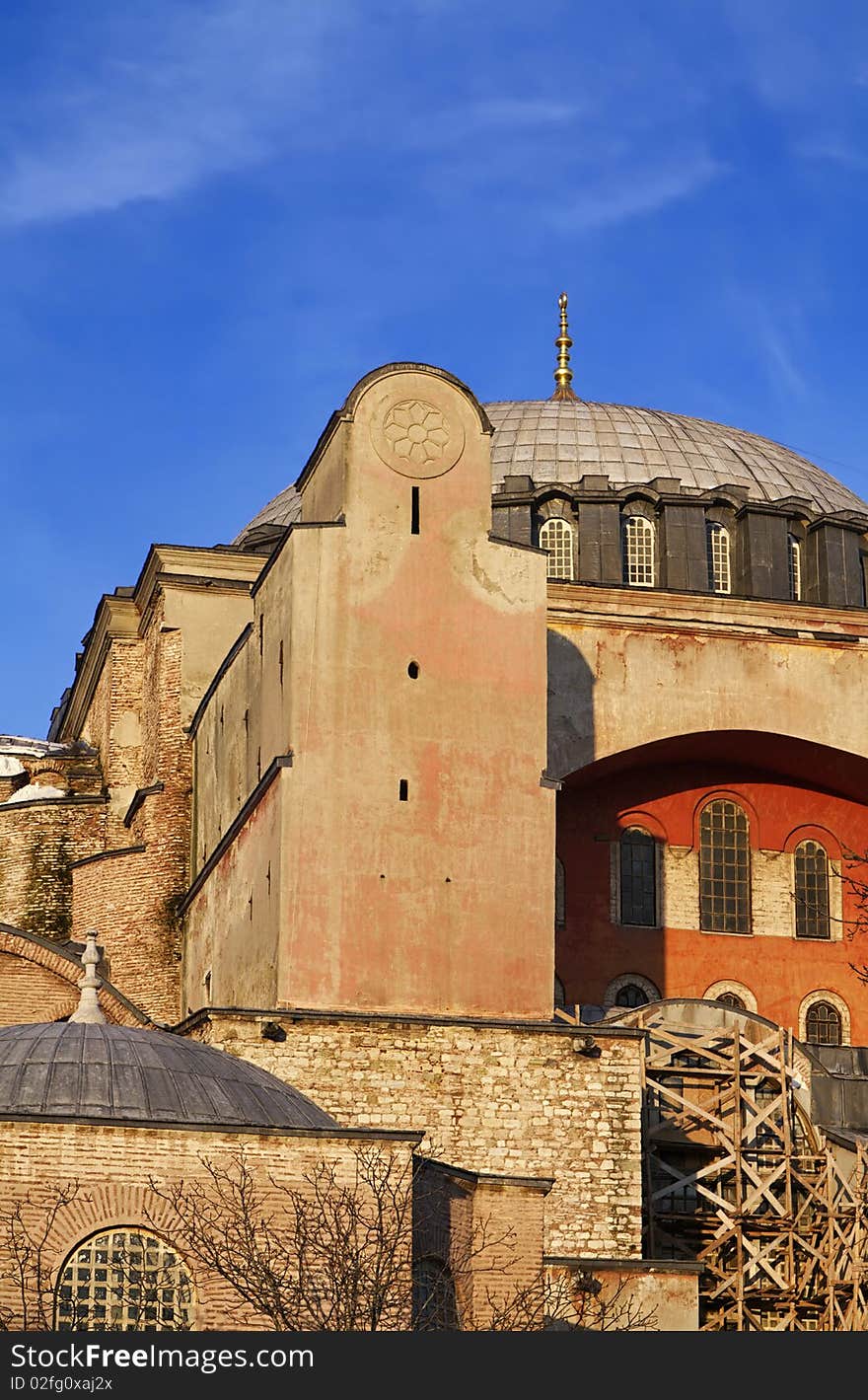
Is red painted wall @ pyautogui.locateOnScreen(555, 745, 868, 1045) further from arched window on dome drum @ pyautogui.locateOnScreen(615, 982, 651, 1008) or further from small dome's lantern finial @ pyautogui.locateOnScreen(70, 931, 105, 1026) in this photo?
small dome's lantern finial @ pyautogui.locateOnScreen(70, 931, 105, 1026)

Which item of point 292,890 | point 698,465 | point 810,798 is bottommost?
point 292,890

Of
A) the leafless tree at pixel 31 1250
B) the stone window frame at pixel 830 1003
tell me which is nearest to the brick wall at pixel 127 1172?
the leafless tree at pixel 31 1250

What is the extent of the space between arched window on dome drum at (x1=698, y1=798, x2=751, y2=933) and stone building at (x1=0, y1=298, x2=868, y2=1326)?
42mm

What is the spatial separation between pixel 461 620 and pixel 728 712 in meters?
6.38

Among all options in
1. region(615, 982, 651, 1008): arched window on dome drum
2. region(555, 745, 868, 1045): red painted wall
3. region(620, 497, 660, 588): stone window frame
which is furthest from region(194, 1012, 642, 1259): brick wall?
region(620, 497, 660, 588): stone window frame

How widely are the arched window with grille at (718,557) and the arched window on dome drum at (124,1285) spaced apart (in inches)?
833

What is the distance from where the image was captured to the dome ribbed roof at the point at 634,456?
40625 millimetres

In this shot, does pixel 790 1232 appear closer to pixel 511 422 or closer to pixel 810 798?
pixel 810 798

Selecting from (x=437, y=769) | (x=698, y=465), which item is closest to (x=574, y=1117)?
(x=437, y=769)

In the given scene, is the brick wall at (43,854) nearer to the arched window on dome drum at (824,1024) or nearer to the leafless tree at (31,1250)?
the arched window on dome drum at (824,1024)

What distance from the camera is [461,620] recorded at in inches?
1062

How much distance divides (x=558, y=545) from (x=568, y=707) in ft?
23.7

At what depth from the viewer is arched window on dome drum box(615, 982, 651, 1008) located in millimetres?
32781

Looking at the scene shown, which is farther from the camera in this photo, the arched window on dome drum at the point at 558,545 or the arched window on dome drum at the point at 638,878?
the arched window on dome drum at the point at 558,545
